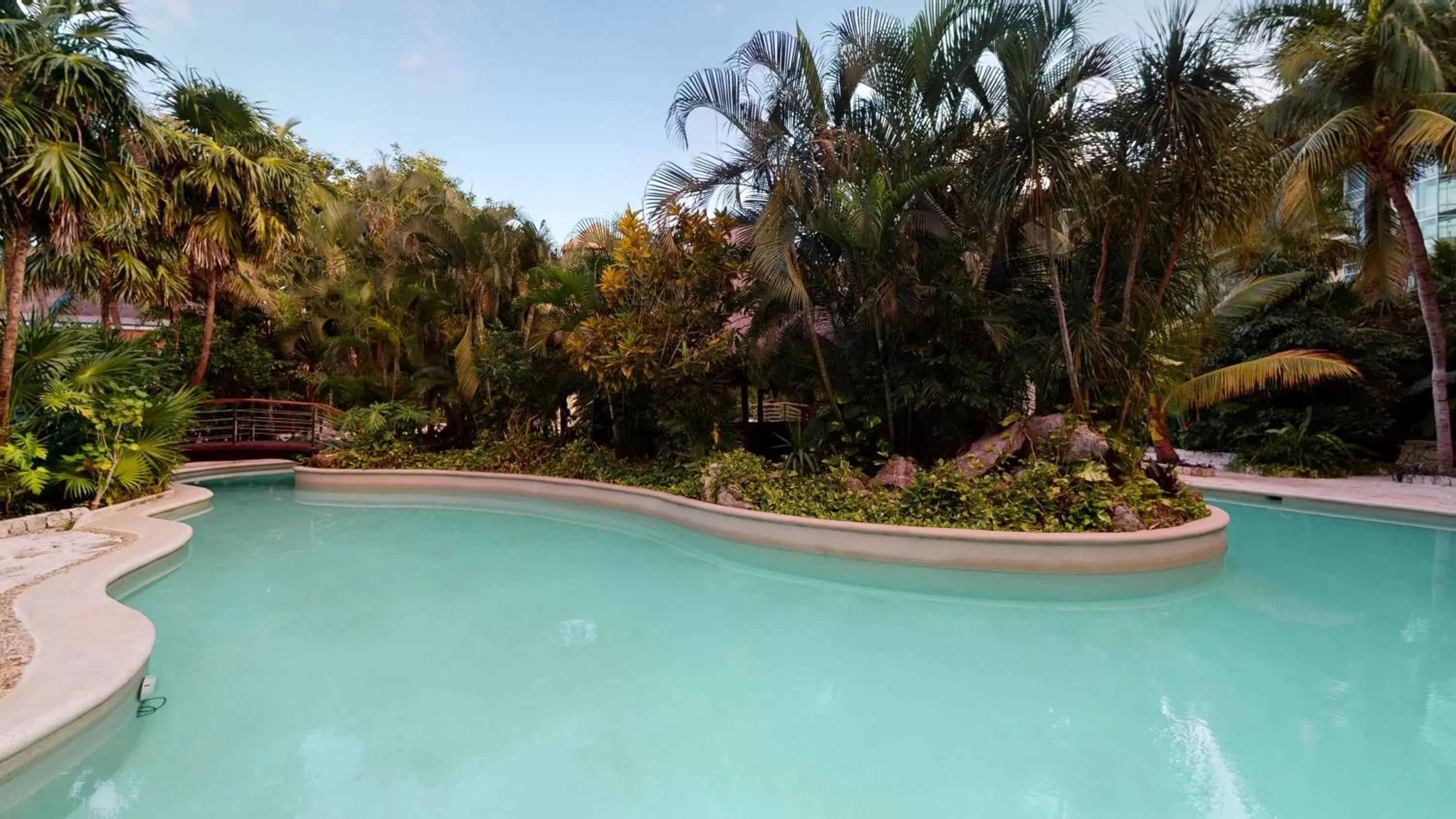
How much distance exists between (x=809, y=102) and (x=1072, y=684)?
693 cm

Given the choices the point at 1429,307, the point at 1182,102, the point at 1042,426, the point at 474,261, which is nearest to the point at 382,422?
the point at 474,261

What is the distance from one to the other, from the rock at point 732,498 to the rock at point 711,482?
96mm

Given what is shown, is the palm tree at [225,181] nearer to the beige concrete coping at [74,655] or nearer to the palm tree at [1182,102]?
the beige concrete coping at [74,655]

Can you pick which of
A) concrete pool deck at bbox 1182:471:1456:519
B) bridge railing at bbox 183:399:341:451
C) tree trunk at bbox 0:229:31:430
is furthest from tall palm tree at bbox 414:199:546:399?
concrete pool deck at bbox 1182:471:1456:519

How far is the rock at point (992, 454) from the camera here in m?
7.16

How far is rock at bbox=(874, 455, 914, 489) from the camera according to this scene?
7406mm

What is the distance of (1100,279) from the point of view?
7.28 metres

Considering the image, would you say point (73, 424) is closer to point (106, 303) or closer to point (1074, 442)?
point (106, 303)

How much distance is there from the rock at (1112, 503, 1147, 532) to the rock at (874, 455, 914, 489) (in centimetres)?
197

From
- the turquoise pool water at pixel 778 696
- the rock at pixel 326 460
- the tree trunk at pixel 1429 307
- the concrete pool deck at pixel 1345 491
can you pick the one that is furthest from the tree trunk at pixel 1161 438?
the rock at pixel 326 460

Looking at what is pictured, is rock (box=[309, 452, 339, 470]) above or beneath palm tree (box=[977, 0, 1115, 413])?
beneath

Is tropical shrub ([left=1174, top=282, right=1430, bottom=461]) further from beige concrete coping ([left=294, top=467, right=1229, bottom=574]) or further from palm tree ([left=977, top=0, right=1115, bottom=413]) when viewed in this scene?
palm tree ([left=977, top=0, right=1115, bottom=413])

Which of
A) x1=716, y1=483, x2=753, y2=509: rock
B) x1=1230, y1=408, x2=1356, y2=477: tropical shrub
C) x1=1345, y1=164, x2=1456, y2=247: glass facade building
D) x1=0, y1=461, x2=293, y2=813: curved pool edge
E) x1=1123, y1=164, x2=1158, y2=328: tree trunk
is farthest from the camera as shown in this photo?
x1=1345, y1=164, x2=1456, y2=247: glass facade building

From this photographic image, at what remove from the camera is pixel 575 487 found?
385 inches
